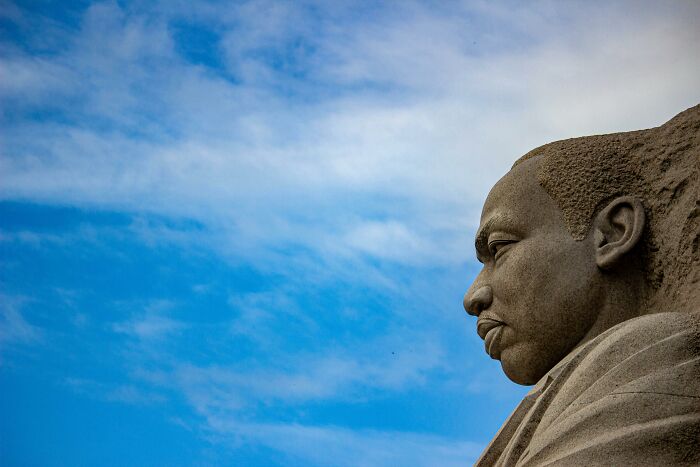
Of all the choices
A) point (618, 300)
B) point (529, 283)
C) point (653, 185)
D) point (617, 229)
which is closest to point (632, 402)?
point (618, 300)

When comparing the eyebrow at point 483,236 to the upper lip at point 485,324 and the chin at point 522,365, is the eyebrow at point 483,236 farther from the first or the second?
the chin at point 522,365

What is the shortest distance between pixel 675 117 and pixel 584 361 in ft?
6.57

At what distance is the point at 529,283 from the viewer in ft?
21.1

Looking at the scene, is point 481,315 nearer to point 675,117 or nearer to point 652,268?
point 652,268

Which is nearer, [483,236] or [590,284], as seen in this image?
[590,284]

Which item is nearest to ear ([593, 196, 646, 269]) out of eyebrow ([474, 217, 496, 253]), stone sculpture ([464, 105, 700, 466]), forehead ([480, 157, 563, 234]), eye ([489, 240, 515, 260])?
stone sculpture ([464, 105, 700, 466])

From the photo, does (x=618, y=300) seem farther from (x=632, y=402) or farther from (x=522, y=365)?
(x=632, y=402)

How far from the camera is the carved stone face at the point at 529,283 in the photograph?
20.8ft

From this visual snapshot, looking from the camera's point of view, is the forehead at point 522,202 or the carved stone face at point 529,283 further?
the forehead at point 522,202

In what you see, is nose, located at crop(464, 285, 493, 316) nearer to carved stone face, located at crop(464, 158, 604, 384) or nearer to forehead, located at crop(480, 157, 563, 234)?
carved stone face, located at crop(464, 158, 604, 384)

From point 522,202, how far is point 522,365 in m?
1.08

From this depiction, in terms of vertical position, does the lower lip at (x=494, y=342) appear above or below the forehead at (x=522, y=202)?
below

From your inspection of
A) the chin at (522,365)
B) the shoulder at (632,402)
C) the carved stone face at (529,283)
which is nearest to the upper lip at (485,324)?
the carved stone face at (529,283)

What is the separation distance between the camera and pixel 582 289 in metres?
6.32
